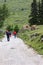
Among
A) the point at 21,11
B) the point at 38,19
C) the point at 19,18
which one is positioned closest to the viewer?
the point at 38,19

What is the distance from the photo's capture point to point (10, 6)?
537ft

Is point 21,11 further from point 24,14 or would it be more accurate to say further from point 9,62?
point 9,62

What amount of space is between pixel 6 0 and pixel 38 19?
354 ft

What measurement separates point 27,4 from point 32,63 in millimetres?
148159

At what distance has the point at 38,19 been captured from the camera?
7675 cm

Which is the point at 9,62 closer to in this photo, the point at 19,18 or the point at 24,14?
the point at 19,18

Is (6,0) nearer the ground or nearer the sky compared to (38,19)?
nearer the ground

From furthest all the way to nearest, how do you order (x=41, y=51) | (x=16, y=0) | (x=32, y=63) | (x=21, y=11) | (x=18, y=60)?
(x=16, y=0)
(x=21, y=11)
(x=41, y=51)
(x=18, y=60)
(x=32, y=63)

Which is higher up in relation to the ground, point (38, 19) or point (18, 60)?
point (18, 60)

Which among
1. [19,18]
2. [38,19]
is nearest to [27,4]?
[19,18]

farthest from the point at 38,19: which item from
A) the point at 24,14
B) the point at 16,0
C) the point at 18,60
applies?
the point at 16,0

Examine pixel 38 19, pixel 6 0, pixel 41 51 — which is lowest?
pixel 6 0

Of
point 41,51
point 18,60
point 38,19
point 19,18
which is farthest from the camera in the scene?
point 19,18

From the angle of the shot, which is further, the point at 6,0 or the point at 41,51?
the point at 6,0
